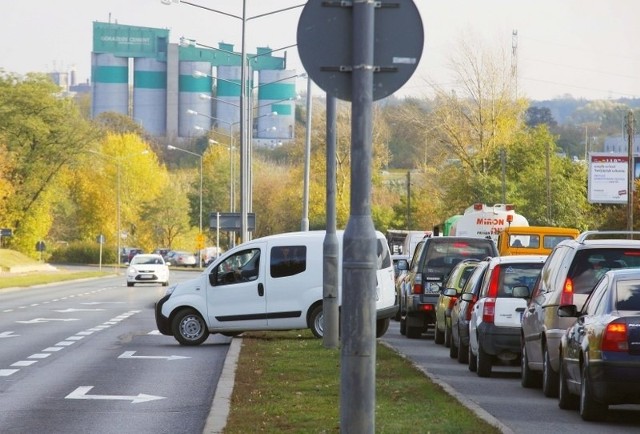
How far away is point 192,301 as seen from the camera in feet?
91.7

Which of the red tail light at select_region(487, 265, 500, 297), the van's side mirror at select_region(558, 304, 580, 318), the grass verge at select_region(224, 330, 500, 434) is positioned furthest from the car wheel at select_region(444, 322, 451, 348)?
the van's side mirror at select_region(558, 304, 580, 318)

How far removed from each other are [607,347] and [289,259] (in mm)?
14623

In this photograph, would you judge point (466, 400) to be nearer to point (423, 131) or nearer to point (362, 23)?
point (362, 23)

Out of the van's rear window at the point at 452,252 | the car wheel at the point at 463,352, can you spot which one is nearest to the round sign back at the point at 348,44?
the car wheel at the point at 463,352

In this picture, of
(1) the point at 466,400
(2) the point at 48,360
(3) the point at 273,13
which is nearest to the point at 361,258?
(1) the point at 466,400

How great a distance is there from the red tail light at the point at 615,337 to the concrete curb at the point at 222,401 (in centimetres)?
331

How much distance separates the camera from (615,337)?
1391cm

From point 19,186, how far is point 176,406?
96896 mm

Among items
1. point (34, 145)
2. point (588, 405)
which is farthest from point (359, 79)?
point (34, 145)

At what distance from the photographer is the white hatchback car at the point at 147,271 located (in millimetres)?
71062

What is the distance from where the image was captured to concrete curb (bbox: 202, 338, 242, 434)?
44.7 ft

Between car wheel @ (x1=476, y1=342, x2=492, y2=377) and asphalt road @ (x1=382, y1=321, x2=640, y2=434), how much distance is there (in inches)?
4.6

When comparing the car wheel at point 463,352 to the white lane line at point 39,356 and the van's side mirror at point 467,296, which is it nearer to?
the van's side mirror at point 467,296

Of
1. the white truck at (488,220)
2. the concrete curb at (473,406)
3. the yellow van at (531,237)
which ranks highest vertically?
the white truck at (488,220)
